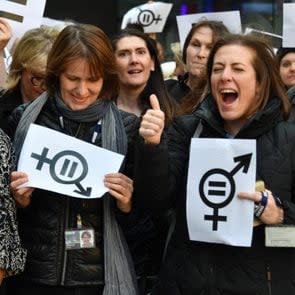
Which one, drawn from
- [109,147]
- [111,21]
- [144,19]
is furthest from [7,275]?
[111,21]

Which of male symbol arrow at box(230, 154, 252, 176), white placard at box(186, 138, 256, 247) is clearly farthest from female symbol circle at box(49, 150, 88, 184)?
male symbol arrow at box(230, 154, 252, 176)

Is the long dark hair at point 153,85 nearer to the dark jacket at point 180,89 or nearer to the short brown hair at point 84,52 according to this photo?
the dark jacket at point 180,89

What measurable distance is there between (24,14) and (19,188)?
6.55ft

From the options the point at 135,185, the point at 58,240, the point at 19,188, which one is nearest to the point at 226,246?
the point at 135,185

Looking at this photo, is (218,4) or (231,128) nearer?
(231,128)

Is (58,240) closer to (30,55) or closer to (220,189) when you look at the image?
(220,189)

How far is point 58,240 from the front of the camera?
3.06 meters

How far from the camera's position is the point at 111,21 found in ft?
44.8

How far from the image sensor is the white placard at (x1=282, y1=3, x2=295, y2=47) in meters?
4.79

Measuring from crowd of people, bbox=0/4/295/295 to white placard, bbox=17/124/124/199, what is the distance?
61mm

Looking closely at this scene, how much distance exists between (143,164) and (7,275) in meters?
0.74

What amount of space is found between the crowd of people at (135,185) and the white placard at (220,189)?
1.7 inches

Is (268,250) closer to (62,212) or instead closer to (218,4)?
(62,212)

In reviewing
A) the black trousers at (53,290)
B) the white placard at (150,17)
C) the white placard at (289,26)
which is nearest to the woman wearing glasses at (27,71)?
the black trousers at (53,290)
